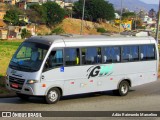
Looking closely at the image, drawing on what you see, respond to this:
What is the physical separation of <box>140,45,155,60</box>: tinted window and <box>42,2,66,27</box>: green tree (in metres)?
115

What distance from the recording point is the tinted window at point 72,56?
588 inches

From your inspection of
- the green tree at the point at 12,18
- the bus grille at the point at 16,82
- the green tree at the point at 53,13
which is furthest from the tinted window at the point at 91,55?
the green tree at the point at 53,13

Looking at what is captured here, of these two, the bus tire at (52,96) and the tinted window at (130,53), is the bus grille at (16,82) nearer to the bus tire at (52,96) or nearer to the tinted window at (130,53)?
the bus tire at (52,96)

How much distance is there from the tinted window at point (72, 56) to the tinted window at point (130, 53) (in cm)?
262

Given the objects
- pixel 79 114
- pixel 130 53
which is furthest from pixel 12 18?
pixel 79 114

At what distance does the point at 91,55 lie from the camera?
15.8m

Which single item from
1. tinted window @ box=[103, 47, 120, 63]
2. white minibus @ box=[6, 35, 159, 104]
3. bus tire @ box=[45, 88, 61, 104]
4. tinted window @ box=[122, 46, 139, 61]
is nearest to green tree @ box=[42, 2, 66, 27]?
tinted window @ box=[122, 46, 139, 61]

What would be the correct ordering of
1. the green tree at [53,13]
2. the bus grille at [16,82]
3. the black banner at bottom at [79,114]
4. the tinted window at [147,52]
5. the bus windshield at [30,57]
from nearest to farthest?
1. the black banner at bottom at [79,114]
2. the bus grille at [16,82]
3. the bus windshield at [30,57]
4. the tinted window at [147,52]
5. the green tree at [53,13]

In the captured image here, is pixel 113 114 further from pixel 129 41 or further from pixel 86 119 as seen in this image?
pixel 129 41

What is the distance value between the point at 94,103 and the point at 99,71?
5.15 ft

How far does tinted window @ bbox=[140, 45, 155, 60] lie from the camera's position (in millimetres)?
17797

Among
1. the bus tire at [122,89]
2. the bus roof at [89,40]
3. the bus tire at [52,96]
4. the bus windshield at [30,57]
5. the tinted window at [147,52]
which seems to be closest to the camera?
the bus windshield at [30,57]

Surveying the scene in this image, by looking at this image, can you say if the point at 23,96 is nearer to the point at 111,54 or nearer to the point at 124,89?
the point at 111,54

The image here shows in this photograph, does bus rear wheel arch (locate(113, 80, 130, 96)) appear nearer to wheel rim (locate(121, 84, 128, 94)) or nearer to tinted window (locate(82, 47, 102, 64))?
wheel rim (locate(121, 84, 128, 94))
